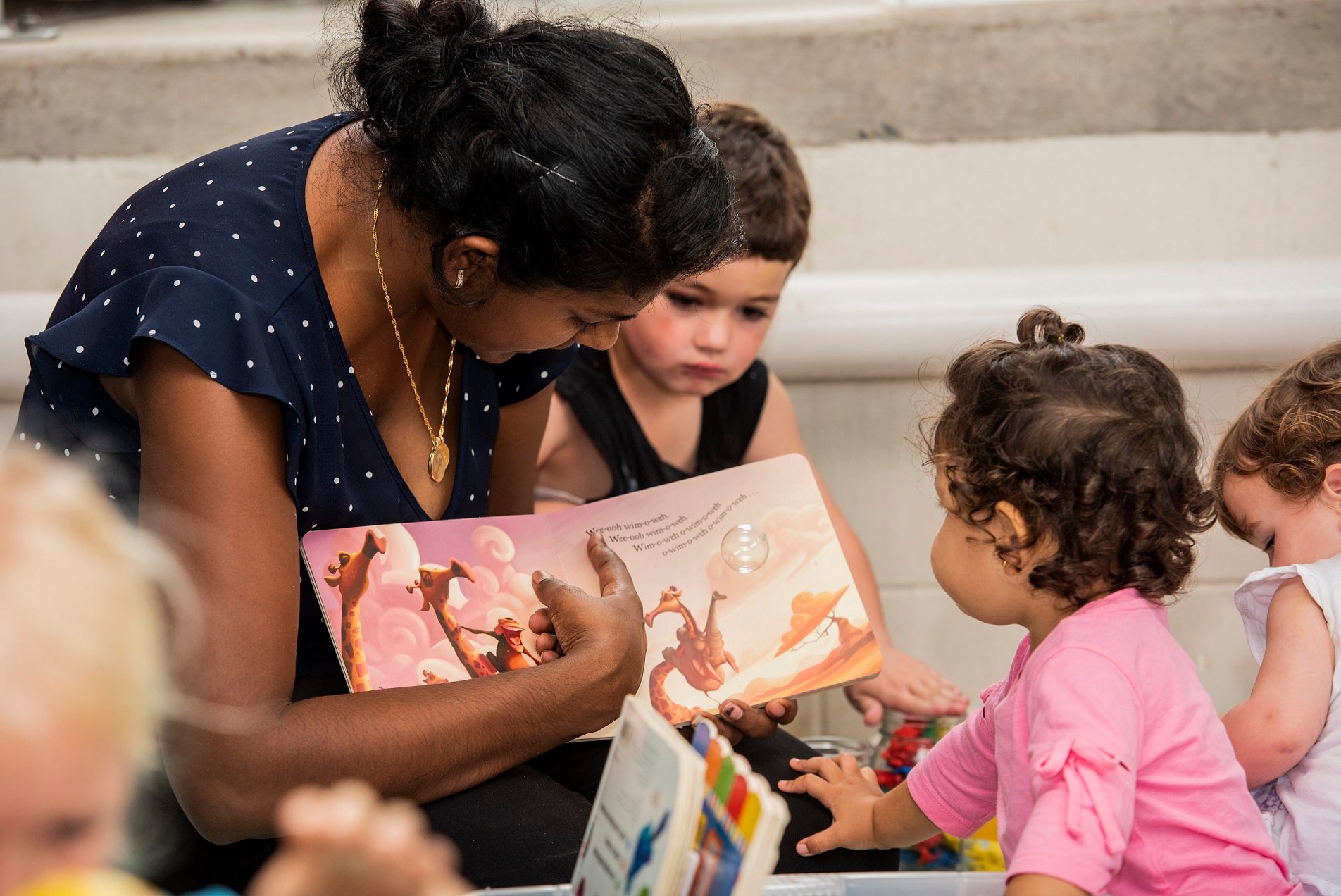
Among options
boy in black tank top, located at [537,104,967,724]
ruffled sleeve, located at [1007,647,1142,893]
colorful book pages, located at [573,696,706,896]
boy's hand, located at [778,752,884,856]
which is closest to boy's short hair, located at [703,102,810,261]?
boy in black tank top, located at [537,104,967,724]

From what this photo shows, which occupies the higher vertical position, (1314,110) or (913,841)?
(1314,110)

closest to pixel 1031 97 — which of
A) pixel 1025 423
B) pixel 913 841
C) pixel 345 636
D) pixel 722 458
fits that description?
pixel 722 458

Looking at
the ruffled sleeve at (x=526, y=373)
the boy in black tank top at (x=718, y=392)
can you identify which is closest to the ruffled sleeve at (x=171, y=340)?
the ruffled sleeve at (x=526, y=373)

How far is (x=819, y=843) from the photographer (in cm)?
103

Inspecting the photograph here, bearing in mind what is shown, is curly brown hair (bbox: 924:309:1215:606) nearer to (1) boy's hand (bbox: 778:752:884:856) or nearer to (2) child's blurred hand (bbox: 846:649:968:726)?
(1) boy's hand (bbox: 778:752:884:856)

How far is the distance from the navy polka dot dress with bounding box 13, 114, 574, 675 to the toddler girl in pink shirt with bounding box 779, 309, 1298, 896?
0.50m

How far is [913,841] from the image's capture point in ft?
3.40

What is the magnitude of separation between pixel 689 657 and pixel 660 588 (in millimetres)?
73

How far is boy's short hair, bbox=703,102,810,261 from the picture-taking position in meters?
1.49

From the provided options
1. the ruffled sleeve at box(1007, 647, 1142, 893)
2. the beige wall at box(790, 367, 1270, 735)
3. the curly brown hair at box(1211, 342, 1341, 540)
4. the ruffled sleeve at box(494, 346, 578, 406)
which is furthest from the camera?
the beige wall at box(790, 367, 1270, 735)

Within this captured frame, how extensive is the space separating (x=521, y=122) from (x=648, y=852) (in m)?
0.57

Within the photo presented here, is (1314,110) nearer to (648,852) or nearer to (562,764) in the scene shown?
(562,764)

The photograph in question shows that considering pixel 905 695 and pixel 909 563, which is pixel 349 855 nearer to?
pixel 905 695

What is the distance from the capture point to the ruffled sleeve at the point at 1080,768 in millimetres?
752
